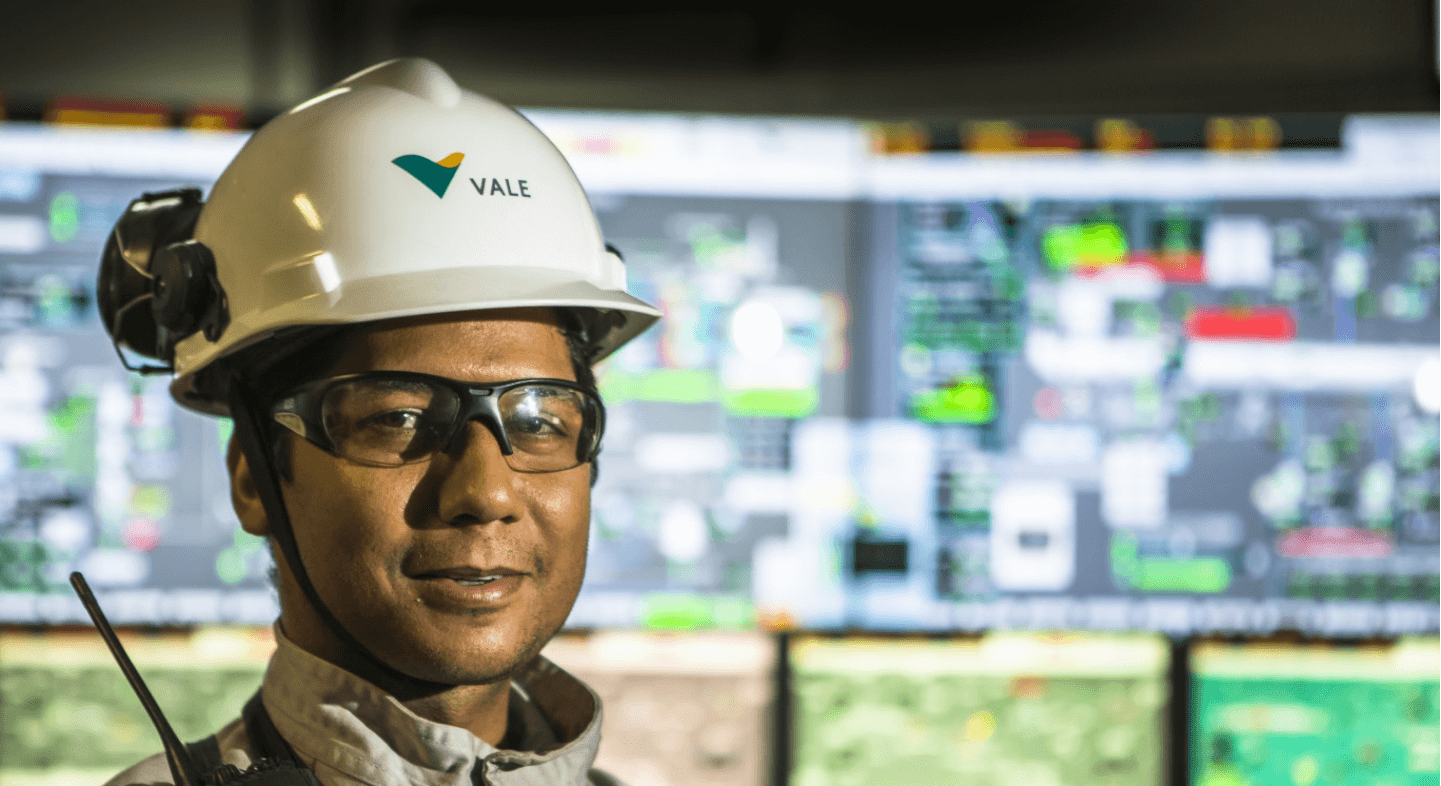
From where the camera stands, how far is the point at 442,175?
0.87 meters

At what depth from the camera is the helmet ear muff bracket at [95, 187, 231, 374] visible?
2.83 ft

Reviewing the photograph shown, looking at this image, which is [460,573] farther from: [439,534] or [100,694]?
[100,694]

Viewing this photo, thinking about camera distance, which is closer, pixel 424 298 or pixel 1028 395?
pixel 424 298

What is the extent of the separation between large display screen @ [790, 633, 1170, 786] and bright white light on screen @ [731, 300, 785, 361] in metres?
0.57

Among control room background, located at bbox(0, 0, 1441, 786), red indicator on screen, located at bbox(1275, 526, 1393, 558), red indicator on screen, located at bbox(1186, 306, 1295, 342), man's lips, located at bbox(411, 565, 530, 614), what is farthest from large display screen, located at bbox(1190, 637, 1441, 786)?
man's lips, located at bbox(411, 565, 530, 614)

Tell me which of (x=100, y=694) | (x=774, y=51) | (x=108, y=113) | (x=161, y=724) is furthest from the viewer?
(x=774, y=51)

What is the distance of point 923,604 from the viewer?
2033 millimetres

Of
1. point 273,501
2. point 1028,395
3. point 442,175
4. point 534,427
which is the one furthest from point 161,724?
point 1028,395

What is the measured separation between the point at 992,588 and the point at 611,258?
1329 millimetres

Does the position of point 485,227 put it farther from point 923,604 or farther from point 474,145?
point 923,604

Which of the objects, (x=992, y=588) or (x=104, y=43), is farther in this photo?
(x=104, y=43)

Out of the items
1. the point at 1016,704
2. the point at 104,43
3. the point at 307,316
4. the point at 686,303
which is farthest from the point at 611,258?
the point at 104,43

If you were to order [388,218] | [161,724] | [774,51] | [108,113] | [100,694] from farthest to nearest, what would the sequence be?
[774,51], [108,113], [100,694], [388,218], [161,724]

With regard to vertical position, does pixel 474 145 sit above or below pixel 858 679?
above
